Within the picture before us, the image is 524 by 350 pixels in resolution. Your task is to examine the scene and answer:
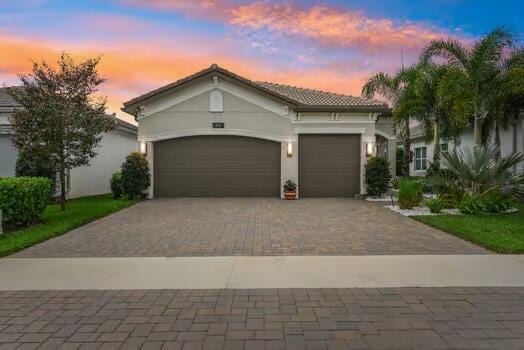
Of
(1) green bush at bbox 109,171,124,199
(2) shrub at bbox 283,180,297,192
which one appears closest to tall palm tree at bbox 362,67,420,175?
(2) shrub at bbox 283,180,297,192

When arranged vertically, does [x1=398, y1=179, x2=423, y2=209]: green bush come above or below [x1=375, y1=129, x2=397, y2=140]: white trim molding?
below

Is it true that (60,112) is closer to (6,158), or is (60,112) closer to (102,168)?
Result: (6,158)

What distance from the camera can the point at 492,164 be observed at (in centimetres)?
1169

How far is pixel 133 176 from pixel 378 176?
35.1 ft

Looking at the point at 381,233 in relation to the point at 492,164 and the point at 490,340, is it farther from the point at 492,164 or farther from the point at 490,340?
the point at 492,164

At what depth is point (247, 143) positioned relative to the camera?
16453 millimetres

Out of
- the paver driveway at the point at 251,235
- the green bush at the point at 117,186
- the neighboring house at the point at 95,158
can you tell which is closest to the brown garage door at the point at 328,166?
the paver driveway at the point at 251,235

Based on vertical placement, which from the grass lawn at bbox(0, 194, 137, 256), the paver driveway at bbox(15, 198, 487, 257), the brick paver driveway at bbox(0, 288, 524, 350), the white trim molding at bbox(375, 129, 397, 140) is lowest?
the brick paver driveway at bbox(0, 288, 524, 350)

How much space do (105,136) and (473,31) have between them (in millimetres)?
18392

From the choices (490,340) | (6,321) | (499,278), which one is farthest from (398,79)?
(6,321)

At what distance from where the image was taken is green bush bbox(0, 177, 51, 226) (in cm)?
855

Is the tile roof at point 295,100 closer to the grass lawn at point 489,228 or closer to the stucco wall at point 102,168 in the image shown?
the stucco wall at point 102,168

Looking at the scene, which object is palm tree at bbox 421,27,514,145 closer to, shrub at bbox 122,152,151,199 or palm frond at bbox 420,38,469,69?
palm frond at bbox 420,38,469,69

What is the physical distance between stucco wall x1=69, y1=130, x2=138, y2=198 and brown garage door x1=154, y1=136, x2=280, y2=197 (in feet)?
11.4
